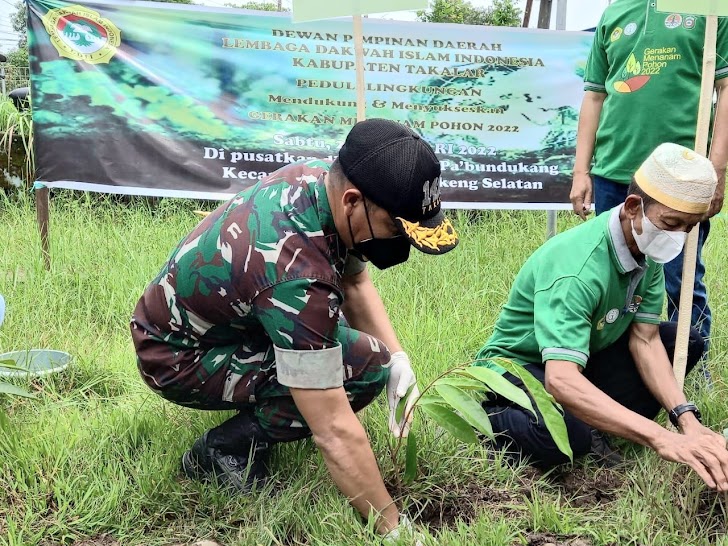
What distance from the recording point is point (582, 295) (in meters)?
2.00

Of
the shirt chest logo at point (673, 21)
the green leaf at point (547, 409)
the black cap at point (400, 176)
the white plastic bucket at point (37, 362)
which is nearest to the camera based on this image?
the black cap at point (400, 176)

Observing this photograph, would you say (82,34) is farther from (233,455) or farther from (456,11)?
(456,11)

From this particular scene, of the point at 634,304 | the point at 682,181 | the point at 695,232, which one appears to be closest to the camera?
the point at 682,181

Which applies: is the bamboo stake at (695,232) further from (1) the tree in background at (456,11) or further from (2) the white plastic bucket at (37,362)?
(1) the tree in background at (456,11)

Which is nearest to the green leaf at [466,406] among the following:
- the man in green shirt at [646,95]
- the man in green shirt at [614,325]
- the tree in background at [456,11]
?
the man in green shirt at [614,325]

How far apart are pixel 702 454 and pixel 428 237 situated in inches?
37.0

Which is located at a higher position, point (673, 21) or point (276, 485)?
point (673, 21)

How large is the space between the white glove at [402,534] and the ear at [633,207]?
107 cm

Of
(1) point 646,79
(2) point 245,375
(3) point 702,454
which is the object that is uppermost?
(1) point 646,79

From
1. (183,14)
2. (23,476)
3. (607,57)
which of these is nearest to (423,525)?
(23,476)

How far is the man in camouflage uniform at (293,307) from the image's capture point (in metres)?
1.59

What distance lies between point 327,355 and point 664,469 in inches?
43.9

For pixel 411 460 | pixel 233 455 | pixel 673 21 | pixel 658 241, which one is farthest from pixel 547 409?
pixel 673 21

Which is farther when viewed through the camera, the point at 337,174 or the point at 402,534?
the point at 402,534
